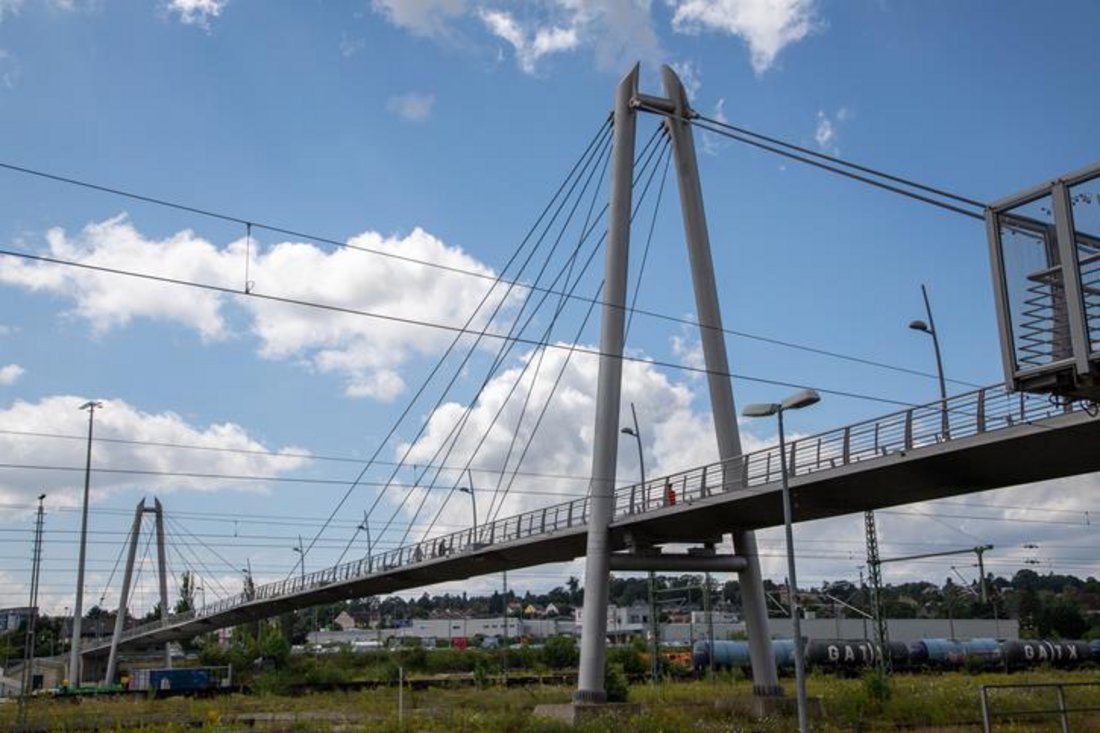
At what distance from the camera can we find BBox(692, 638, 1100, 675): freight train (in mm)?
67875

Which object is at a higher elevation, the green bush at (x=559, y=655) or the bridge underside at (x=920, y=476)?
the bridge underside at (x=920, y=476)

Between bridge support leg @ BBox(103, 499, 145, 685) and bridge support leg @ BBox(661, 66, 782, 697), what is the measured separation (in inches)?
2307

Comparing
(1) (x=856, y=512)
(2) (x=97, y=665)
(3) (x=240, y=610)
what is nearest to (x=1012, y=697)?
(1) (x=856, y=512)

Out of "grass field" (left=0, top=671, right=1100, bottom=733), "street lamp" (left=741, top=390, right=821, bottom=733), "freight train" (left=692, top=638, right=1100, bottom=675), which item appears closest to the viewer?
"street lamp" (left=741, top=390, right=821, bottom=733)

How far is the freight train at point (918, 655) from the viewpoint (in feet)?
223

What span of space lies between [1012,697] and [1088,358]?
28924 millimetres

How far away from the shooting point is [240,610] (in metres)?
76.7

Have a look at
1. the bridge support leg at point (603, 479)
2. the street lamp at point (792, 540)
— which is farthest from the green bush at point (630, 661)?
the street lamp at point (792, 540)

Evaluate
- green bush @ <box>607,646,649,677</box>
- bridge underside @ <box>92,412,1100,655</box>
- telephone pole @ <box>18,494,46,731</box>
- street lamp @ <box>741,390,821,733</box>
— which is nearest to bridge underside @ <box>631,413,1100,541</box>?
bridge underside @ <box>92,412,1100,655</box>

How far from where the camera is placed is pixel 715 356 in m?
38.6

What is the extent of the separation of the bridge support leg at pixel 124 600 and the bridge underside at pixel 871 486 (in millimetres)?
44502

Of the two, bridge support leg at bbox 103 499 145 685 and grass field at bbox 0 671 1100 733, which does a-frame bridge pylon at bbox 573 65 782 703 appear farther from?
bridge support leg at bbox 103 499 145 685

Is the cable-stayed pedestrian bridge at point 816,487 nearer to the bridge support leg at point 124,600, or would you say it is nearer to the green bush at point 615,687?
the green bush at point 615,687

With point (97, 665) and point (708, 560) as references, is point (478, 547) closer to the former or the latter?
point (708, 560)
